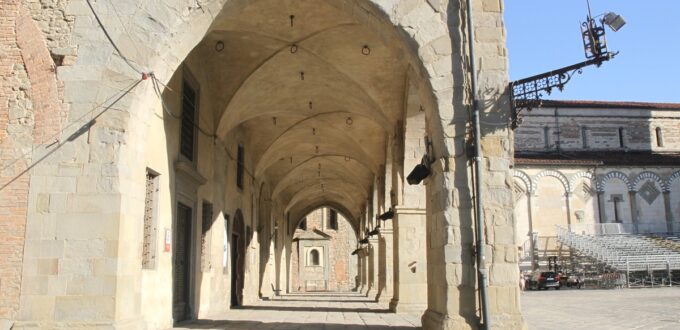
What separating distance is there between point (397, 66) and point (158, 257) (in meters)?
6.61

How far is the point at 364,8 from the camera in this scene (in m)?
8.34

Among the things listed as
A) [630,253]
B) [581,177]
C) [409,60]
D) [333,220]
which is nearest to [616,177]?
[581,177]

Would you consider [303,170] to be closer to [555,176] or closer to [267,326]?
[267,326]

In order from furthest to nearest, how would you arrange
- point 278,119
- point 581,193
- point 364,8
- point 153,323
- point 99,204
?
point 581,193, point 278,119, point 153,323, point 364,8, point 99,204

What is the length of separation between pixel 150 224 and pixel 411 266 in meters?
6.75

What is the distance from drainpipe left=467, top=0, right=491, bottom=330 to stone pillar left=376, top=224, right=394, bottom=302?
1063 cm

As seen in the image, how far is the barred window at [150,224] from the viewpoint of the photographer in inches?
368

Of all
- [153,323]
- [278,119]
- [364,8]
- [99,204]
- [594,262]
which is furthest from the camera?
[594,262]

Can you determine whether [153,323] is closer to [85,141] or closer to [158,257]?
[158,257]

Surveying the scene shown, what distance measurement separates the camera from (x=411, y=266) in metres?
14.1

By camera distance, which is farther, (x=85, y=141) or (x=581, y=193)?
(x=581, y=193)

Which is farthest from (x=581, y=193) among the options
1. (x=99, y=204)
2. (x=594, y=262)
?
(x=99, y=204)

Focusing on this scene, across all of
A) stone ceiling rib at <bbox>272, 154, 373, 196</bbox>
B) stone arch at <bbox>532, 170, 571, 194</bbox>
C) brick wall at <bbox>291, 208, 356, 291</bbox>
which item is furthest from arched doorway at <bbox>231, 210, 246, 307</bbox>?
brick wall at <bbox>291, 208, 356, 291</bbox>

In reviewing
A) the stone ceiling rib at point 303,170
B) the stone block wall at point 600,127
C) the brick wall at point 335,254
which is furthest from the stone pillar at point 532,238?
the brick wall at point 335,254
